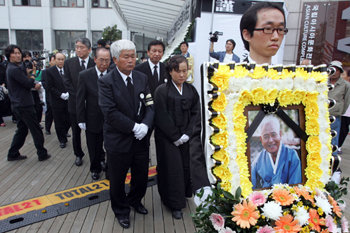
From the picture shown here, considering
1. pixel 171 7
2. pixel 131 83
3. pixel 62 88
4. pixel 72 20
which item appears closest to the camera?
pixel 131 83

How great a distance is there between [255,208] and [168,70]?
2101 millimetres

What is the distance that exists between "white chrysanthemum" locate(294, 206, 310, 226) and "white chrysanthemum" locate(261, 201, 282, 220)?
9 cm

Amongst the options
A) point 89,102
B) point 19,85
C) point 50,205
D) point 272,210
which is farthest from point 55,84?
point 272,210

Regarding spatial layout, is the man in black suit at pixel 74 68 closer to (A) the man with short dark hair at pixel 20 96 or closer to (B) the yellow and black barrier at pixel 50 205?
(A) the man with short dark hair at pixel 20 96

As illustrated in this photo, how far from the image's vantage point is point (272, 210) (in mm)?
1153

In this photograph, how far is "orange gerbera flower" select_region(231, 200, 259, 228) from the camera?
1.13 meters

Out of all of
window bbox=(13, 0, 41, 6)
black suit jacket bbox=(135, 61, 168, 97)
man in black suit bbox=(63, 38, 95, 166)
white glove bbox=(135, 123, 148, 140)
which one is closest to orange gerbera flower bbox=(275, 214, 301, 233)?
white glove bbox=(135, 123, 148, 140)

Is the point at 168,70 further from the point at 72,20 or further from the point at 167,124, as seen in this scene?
the point at 72,20

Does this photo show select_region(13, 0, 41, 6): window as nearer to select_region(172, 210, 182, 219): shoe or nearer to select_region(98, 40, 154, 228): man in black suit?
select_region(98, 40, 154, 228): man in black suit

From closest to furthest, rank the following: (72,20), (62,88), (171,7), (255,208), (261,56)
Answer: (255,208) < (261,56) < (62,88) < (171,7) < (72,20)

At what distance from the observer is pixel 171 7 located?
28.6 feet

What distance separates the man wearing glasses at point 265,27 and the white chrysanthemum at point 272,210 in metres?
0.76

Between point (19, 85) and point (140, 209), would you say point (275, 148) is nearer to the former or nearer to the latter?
point (140, 209)

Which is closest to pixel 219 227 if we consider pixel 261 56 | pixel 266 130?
pixel 266 130
